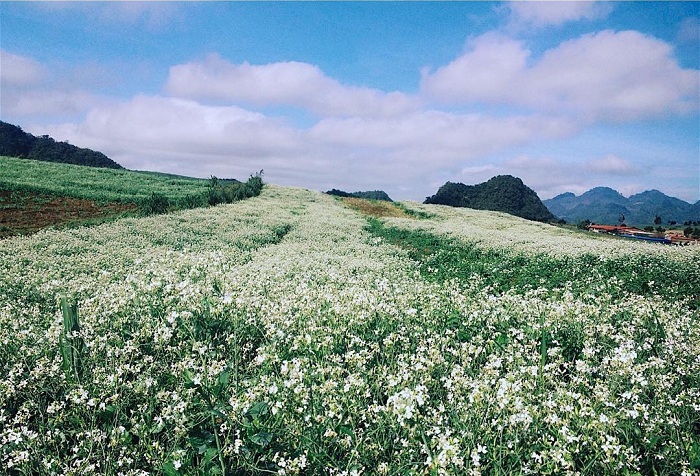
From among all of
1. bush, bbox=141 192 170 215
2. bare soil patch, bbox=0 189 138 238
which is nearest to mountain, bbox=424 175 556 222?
bush, bbox=141 192 170 215

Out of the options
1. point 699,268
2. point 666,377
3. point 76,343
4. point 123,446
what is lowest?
point 123,446

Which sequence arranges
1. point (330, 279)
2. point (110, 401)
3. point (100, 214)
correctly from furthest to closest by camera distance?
1. point (100, 214)
2. point (330, 279)
3. point (110, 401)

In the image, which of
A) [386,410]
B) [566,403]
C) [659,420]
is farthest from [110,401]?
[659,420]

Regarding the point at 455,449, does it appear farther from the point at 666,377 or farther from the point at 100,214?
the point at 100,214

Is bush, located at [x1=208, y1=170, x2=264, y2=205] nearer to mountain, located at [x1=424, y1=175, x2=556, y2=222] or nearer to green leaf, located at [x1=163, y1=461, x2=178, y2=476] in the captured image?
green leaf, located at [x1=163, y1=461, x2=178, y2=476]

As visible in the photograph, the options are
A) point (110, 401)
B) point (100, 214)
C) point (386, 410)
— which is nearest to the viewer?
point (386, 410)

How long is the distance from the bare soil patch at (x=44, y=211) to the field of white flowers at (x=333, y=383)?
19.2 metres

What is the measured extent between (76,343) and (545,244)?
25.1 meters

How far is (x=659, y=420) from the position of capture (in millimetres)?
4352

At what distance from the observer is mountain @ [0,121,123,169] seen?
113 meters

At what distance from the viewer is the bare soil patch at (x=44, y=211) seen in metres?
25.8

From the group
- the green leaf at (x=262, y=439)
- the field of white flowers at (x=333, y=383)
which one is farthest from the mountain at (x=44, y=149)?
the green leaf at (x=262, y=439)

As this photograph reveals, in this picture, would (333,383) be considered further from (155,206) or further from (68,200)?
(68,200)

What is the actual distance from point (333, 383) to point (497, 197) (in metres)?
137
